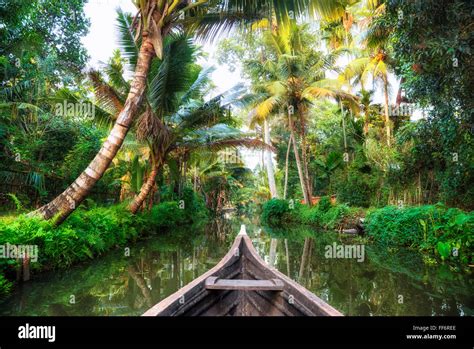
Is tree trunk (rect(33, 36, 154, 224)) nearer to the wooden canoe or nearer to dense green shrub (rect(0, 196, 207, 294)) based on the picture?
dense green shrub (rect(0, 196, 207, 294))

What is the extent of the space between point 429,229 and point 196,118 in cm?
697

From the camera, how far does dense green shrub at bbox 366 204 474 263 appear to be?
20.6ft

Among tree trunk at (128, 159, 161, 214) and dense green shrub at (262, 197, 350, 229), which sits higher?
tree trunk at (128, 159, 161, 214)

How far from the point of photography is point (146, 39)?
536cm

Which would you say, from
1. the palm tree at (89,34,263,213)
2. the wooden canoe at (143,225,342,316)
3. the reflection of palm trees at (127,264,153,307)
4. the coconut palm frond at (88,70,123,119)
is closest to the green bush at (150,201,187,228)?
the palm tree at (89,34,263,213)

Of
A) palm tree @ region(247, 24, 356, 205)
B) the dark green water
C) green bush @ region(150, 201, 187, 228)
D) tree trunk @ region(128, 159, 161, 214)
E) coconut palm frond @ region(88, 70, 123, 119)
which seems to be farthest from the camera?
palm tree @ region(247, 24, 356, 205)

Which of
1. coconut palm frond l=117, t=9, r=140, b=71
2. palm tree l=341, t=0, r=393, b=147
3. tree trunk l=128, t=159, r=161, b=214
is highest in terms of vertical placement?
palm tree l=341, t=0, r=393, b=147

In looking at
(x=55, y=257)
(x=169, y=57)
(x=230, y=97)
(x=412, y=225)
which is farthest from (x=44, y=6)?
(x=412, y=225)

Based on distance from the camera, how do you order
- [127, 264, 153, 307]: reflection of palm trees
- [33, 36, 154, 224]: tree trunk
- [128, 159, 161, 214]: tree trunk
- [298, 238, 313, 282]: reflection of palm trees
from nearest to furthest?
1. [127, 264, 153, 307]: reflection of palm trees
2. [33, 36, 154, 224]: tree trunk
3. [298, 238, 313, 282]: reflection of palm trees
4. [128, 159, 161, 214]: tree trunk

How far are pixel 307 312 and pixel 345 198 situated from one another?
12606 millimetres

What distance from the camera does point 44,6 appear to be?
10.4 metres

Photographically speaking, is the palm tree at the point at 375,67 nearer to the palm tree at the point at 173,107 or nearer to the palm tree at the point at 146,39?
the palm tree at the point at 173,107

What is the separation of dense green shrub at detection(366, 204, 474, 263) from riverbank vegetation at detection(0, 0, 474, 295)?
3 cm
